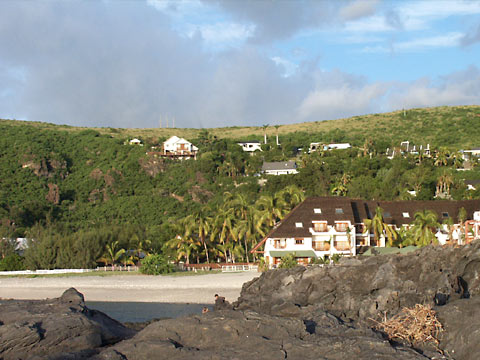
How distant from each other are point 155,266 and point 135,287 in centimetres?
581

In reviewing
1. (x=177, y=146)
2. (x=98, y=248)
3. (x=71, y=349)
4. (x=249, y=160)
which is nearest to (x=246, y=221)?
(x=98, y=248)

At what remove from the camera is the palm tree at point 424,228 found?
43.0 m

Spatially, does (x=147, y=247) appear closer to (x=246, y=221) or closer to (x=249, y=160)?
(x=246, y=221)

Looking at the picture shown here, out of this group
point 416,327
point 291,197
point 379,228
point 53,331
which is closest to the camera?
point 416,327

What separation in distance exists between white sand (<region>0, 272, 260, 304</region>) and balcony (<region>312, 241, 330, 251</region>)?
575 centimetres

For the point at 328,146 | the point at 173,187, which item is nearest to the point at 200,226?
the point at 173,187

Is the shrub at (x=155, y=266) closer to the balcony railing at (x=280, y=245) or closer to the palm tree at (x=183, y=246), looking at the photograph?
the palm tree at (x=183, y=246)

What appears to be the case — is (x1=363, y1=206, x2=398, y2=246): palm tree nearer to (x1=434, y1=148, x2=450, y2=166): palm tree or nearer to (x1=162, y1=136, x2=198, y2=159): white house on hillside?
(x1=434, y1=148, x2=450, y2=166): palm tree

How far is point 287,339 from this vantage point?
1354 centimetres

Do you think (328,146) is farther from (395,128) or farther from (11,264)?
(11,264)

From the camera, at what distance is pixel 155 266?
4153cm

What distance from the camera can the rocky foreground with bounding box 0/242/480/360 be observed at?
13.0m

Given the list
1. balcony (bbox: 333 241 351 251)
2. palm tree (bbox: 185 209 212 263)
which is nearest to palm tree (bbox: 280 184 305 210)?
balcony (bbox: 333 241 351 251)

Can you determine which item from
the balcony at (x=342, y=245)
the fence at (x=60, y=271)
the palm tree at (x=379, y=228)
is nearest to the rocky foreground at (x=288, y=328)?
the balcony at (x=342, y=245)
